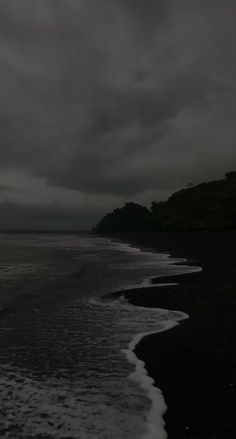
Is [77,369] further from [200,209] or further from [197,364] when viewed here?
[200,209]

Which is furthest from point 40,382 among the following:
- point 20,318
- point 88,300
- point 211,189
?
point 211,189

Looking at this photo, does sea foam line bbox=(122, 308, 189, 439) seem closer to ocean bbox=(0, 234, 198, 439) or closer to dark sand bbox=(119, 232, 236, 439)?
ocean bbox=(0, 234, 198, 439)

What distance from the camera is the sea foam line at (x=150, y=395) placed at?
22.9 feet

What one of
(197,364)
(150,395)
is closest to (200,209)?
(197,364)

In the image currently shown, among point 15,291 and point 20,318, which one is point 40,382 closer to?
point 20,318

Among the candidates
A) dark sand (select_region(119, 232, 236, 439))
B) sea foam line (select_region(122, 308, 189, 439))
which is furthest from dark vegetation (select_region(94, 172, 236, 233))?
sea foam line (select_region(122, 308, 189, 439))

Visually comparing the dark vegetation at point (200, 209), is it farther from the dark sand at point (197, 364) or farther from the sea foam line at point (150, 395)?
the sea foam line at point (150, 395)

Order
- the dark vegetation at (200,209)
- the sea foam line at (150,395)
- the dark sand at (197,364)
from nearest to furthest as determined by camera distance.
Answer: the sea foam line at (150,395)
the dark sand at (197,364)
the dark vegetation at (200,209)

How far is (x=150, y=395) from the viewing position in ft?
27.8

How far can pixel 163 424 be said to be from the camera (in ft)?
23.7

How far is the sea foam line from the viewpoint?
22.9 ft

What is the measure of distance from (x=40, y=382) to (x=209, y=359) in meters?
4.30

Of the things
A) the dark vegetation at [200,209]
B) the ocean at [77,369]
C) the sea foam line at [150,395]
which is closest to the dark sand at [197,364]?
the sea foam line at [150,395]

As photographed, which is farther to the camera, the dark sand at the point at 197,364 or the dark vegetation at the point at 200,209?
the dark vegetation at the point at 200,209
